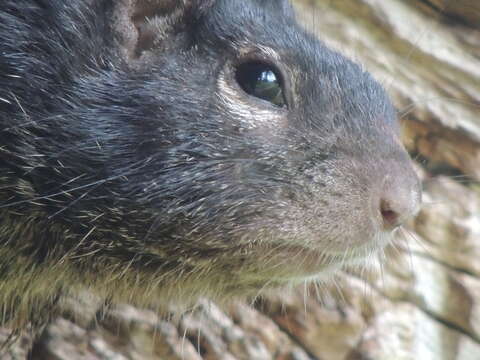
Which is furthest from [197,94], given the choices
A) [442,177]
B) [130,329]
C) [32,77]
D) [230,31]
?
[442,177]

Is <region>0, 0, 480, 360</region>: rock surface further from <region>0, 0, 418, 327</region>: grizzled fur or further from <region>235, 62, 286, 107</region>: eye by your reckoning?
<region>235, 62, 286, 107</region>: eye

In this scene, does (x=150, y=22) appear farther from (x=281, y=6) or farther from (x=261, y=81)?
(x=281, y=6)

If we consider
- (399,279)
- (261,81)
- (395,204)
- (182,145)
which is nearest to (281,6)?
(261,81)

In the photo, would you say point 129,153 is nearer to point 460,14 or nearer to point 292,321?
point 292,321

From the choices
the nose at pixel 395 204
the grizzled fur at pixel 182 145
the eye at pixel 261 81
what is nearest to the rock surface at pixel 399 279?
the grizzled fur at pixel 182 145

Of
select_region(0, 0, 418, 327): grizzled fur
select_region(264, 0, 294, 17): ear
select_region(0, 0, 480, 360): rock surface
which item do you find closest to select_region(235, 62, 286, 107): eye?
select_region(0, 0, 418, 327): grizzled fur
